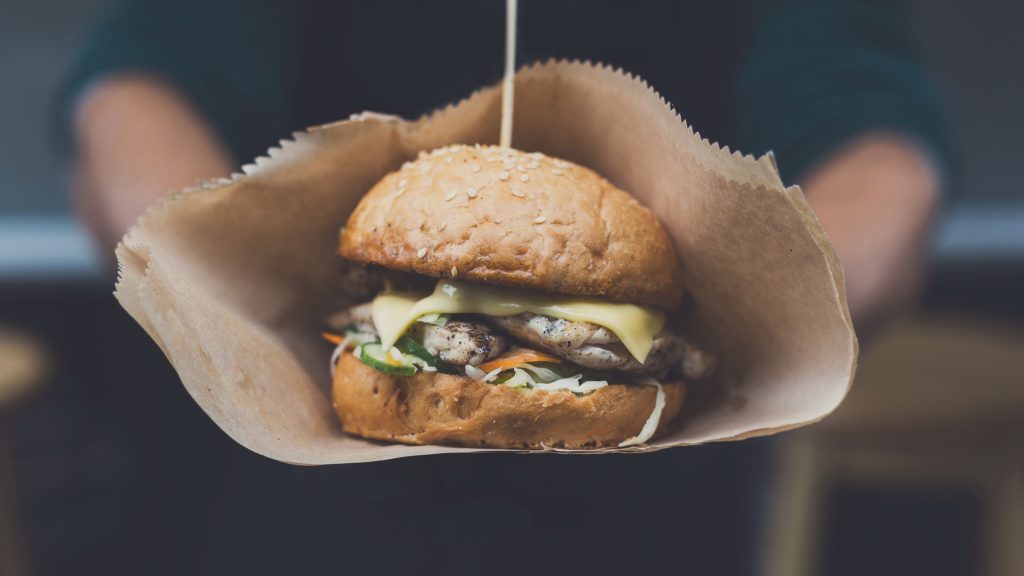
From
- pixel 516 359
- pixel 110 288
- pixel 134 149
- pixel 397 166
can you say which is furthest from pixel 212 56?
pixel 110 288

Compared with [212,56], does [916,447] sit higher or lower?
lower

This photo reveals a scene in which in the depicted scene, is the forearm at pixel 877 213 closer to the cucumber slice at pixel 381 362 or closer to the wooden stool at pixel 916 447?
the wooden stool at pixel 916 447

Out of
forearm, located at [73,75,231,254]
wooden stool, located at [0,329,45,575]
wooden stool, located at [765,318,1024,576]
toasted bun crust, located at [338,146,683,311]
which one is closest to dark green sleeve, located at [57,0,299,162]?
forearm, located at [73,75,231,254]

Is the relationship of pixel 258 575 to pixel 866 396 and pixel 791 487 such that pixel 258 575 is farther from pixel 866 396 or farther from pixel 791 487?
pixel 866 396

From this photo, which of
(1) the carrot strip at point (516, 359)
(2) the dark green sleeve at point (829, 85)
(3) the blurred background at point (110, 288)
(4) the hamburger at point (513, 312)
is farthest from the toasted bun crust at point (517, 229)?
(3) the blurred background at point (110, 288)

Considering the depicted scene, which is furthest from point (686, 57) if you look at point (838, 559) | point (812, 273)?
point (838, 559)

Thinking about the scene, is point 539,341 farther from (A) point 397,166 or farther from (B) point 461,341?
(A) point 397,166
